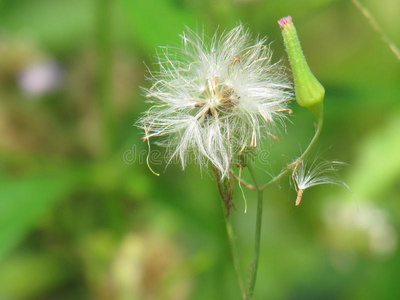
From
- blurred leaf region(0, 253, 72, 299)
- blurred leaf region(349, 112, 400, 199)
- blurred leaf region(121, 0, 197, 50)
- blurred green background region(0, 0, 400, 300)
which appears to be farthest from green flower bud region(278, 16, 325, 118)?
blurred leaf region(0, 253, 72, 299)

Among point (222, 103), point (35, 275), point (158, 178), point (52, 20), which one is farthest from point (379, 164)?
point (52, 20)

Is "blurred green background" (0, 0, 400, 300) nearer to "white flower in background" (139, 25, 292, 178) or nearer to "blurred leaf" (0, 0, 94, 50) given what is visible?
"blurred leaf" (0, 0, 94, 50)

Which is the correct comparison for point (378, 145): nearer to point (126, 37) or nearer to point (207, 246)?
point (207, 246)

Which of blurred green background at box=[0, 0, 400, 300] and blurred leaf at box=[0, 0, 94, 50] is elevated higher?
blurred leaf at box=[0, 0, 94, 50]

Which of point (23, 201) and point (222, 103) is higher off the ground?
point (222, 103)

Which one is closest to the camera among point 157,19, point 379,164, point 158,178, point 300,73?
point 300,73

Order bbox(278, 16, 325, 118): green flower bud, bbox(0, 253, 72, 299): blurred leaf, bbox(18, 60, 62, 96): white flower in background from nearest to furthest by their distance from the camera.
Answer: bbox(278, 16, 325, 118): green flower bud
bbox(0, 253, 72, 299): blurred leaf
bbox(18, 60, 62, 96): white flower in background

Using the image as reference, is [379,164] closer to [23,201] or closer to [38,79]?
[23,201]
